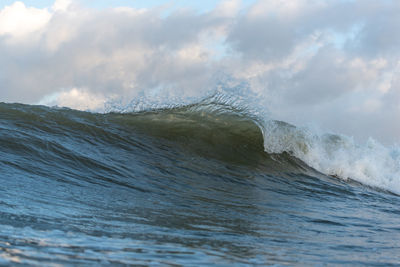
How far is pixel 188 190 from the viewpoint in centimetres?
706

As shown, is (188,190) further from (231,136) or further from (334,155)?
(334,155)

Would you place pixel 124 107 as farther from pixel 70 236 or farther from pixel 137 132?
pixel 70 236

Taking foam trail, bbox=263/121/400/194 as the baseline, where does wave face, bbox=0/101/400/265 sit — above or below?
below

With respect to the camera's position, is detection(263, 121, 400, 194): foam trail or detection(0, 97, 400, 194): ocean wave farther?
detection(263, 121, 400, 194): foam trail

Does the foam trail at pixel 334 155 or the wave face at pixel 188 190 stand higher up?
the foam trail at pixel 334 155

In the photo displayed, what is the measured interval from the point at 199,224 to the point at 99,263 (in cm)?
194

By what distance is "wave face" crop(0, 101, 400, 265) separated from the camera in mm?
3301

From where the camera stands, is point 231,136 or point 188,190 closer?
point 188,190

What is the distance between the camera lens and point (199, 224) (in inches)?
175

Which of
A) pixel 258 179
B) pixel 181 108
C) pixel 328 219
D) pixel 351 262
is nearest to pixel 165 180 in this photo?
pixel 258 179

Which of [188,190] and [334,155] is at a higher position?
[334,155]

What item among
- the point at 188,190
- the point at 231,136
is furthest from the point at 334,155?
the point at 188,190

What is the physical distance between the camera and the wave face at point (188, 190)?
3.30 meters

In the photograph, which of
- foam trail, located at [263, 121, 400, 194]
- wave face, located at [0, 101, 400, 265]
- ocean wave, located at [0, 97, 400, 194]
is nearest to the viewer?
wave face, located at [0, 101, 400, 265]
